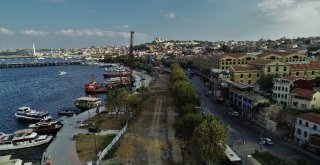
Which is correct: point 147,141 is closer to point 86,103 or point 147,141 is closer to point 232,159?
point 232,159

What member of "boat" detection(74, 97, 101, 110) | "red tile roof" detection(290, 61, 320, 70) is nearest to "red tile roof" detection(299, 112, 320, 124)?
"red tile roof" detection(290, 61, 320, 70)

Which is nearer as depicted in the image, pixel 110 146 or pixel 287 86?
pixel 110 146

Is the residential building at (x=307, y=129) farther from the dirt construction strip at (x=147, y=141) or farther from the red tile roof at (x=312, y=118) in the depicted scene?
the dirt construction strip at (x=147, y=141)

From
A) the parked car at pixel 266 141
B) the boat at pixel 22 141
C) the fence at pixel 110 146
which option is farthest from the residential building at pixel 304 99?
the boat at pixel 22 141

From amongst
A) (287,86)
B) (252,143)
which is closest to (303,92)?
Result: (287,86)

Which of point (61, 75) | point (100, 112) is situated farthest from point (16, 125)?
point (61, 75)

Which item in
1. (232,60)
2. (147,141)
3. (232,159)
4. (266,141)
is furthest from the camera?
(232,60)

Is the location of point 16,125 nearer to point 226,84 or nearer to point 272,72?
point 226,84
